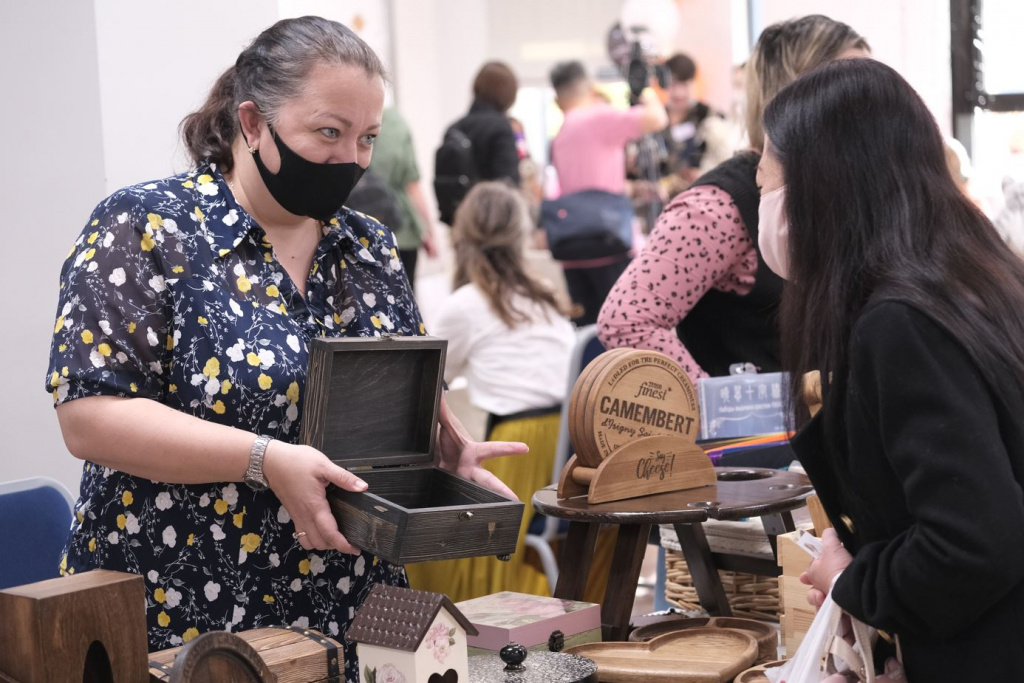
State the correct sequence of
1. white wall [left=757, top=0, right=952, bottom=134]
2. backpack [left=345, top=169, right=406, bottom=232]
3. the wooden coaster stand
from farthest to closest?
1. backpack [left=345, top=169, right=406, bottom=232]
2. white wall [left=757, top=0, right=952, bottom=134]
3. the wooden coaster stand

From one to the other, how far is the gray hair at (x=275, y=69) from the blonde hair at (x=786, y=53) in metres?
1.05

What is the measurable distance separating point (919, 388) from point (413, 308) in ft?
3.22

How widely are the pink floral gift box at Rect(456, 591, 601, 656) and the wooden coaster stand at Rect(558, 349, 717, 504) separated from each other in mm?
185

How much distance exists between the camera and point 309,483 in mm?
1525

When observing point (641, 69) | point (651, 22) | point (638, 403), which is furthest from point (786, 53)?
point (651, 22)

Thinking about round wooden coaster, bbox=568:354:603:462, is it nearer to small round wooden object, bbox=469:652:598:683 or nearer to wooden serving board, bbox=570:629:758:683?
wooden serving board, bbox=570:629:758:683

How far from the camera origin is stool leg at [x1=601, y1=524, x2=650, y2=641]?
1.91 meters

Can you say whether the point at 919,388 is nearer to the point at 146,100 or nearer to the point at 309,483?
the point at 309,483

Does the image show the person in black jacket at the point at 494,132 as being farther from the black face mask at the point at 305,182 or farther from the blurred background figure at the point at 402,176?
the black face mask at the point at 305,182

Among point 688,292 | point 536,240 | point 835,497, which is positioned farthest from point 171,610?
point 536,240

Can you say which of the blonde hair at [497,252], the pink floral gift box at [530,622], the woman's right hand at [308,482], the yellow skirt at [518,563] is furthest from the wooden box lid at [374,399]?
the blonde hair at [497,252]

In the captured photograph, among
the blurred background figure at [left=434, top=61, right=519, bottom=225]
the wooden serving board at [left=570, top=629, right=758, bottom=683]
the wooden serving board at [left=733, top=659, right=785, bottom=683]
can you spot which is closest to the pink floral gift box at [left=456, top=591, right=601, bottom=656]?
the wooden serving board at [left=570, top=629, right=758, bottom=683]

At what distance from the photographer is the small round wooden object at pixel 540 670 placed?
4.93 ft

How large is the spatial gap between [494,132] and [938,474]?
17.5ft
